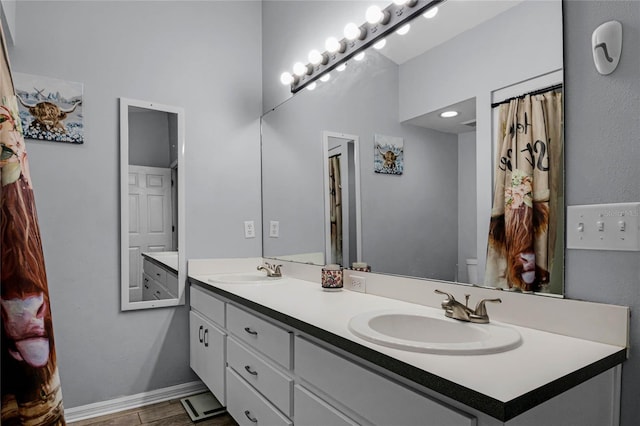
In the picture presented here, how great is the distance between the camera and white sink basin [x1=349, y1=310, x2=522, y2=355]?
3.22ft

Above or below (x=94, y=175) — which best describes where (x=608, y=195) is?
below

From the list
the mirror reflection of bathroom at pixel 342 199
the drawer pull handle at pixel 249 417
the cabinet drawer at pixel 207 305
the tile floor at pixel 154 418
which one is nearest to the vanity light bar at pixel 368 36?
the mirror reflection of bathroom at pixel 342 199

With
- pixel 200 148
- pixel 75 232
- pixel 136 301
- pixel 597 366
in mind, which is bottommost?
pixel 136 301

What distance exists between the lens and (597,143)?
42.6 inches

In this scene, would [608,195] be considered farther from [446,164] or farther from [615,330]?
[446,164]

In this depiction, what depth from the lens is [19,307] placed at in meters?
0.63

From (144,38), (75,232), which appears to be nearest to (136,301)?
(75,232)

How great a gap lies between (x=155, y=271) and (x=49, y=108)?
1.10 metres

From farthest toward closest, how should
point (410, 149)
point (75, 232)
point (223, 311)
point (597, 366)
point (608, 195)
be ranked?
point (75, 232) < point (223, 311) < point (410, 149) < point (608, 195) < point (597, 366)

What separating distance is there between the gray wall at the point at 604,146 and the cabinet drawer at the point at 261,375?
99 cm

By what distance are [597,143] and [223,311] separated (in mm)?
1721

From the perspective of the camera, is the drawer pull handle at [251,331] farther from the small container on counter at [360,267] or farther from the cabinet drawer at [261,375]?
the small container on counter at [360,267]

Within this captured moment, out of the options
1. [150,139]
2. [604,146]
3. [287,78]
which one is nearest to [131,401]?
[150,139]

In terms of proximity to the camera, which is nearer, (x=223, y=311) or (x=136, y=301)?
(x=223, y=311)
